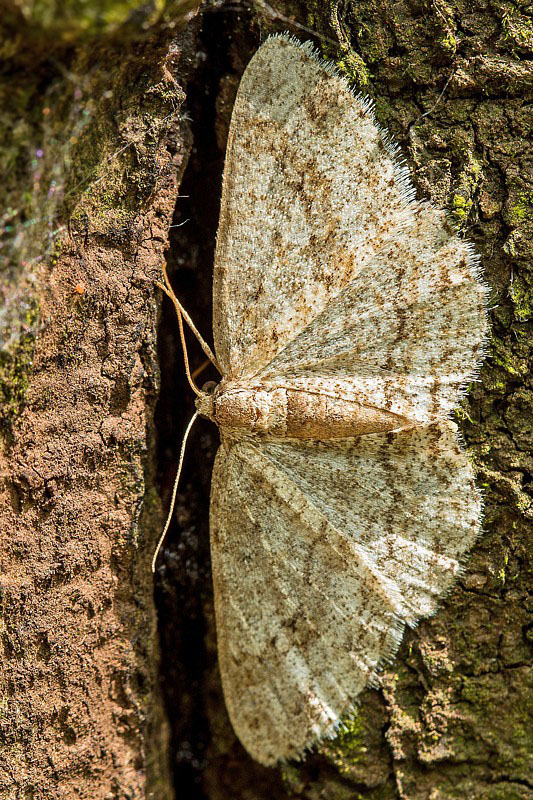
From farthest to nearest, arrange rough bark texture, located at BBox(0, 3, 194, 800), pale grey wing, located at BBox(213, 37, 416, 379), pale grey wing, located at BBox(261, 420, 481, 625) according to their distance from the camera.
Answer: pale grey wing, located at BBox(261, 420, 481, 625) → pale grey wing, located at BBox(213, 37, 416, 379) → rough bark texture, located at BBox(0, 3, 194, 800)

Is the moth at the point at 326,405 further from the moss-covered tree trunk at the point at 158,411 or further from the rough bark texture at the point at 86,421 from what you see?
Answer: the rough bark texture at the point at 86,421

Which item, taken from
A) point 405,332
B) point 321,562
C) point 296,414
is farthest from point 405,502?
point 405,332

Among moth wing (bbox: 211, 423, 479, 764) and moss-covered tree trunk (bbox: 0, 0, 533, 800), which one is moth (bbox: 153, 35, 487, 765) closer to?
moth wing (bbox: 211, 423, 479, 764)

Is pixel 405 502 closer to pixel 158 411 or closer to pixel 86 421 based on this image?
pixel 158 411

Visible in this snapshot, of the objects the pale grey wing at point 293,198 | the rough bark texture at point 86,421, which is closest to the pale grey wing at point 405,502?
the pale grey wing at point 293,198

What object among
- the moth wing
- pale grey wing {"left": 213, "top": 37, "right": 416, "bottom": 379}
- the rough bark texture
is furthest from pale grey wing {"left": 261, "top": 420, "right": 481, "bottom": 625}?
the rough bark texture

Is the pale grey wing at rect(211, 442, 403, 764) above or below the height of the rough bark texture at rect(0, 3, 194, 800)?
below
